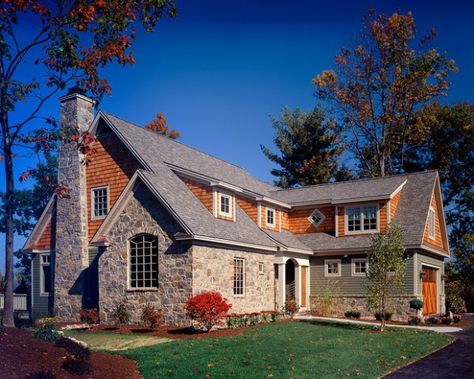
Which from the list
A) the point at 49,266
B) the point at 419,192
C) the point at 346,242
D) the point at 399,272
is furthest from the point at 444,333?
the point at 49,266

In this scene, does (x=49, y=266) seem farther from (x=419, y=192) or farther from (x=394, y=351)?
(x=419, y=192)

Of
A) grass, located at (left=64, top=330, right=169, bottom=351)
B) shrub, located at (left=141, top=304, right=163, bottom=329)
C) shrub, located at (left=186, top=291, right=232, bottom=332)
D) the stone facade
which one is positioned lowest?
the stone facade

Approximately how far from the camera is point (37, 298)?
25.5 m

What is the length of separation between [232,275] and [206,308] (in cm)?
386

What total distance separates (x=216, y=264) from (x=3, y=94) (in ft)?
32.5

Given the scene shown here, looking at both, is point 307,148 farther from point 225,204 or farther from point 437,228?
point 225,204

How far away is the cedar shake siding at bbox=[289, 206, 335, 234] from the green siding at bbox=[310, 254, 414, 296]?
2.08m

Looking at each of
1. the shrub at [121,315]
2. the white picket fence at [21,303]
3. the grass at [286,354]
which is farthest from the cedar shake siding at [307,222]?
the white picket fence at [21,303]

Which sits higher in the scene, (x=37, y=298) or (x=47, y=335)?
(x=47, y=335)

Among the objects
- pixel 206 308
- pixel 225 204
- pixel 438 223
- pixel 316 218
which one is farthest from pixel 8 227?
pixel 438 223

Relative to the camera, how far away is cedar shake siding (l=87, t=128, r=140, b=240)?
2303 cm

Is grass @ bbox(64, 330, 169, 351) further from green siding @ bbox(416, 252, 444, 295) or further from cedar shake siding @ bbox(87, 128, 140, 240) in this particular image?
green siding @ bbox(416, 252, 444, 295)

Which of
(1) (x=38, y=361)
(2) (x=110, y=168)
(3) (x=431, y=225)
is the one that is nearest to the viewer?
(1) (x=38, y=361)

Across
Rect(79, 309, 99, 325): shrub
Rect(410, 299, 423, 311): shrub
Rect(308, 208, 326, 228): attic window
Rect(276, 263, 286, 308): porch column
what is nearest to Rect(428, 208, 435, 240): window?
Rect(410, 299, 423, 311): shrub
